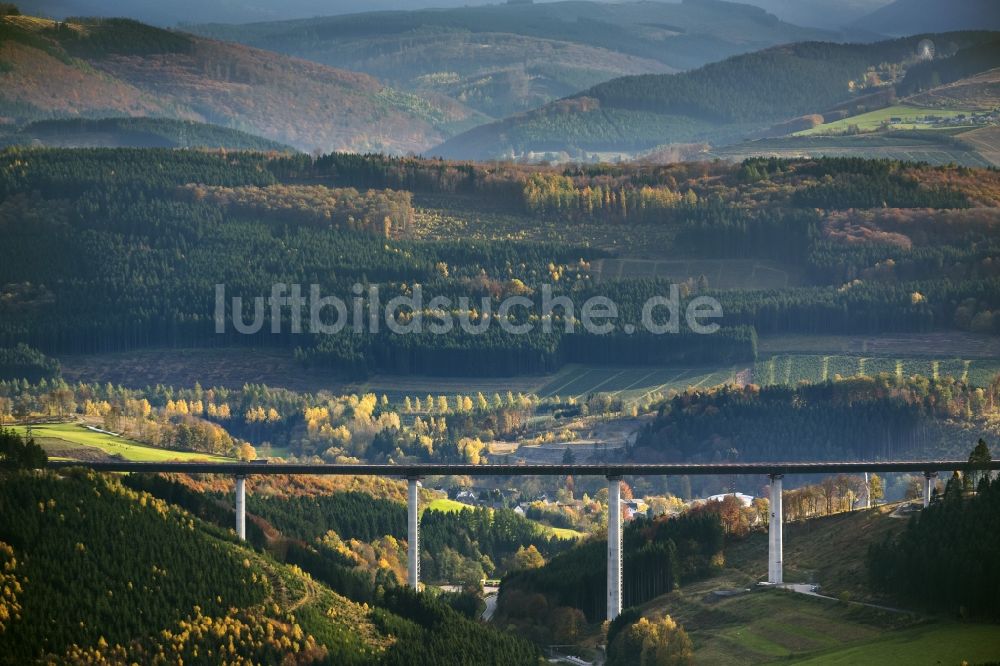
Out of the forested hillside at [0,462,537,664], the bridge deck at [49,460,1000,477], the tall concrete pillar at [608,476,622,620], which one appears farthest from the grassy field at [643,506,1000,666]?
the forested hillside at [0,462,537,664]

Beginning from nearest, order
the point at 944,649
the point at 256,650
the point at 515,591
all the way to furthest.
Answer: the point at 944,649 < the point at 256,650 < the point at 515,591

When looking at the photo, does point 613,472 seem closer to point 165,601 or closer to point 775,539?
point 775,539

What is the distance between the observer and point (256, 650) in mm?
157875

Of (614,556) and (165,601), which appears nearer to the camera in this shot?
(165,601)

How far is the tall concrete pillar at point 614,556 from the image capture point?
6988 inches

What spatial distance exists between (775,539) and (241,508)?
38036 millimetres

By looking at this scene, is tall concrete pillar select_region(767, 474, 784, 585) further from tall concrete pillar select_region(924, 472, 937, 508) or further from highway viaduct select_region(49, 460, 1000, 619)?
tall concrete pillar select_region(924, 472, 937, 508)

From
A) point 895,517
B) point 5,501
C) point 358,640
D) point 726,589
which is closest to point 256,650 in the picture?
point 358,640

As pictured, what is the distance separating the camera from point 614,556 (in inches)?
7121

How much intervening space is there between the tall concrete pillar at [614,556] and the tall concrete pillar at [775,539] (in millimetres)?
9606

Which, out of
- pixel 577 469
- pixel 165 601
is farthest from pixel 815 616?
pixel 165 601

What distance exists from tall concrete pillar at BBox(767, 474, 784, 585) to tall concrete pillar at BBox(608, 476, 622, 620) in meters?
9.61

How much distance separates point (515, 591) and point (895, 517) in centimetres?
2519

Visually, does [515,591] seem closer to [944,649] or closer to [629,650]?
[629,650]
